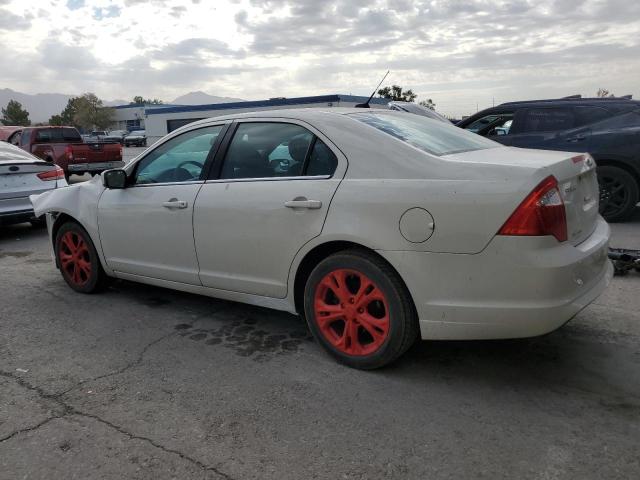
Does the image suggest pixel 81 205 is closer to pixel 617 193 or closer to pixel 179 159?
pixel 179 159

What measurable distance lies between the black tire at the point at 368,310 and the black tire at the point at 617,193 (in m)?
5.53

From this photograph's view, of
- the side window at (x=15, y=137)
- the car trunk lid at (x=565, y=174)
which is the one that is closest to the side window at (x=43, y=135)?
the side window at (x=15, y=137)

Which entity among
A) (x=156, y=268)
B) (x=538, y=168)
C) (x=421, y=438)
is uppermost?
(x=538, y=168)

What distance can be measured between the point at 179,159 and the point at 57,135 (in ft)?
A: 42.1

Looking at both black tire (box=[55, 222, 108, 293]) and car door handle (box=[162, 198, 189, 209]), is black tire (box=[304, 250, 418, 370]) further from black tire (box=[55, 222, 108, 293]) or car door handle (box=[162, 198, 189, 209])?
black tire (box=[55, 222, 108, 293])

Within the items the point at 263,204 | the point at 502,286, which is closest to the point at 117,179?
the point at 263,204

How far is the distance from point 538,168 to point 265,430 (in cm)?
188

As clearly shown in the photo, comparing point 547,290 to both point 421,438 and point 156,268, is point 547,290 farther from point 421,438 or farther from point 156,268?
point 156,268

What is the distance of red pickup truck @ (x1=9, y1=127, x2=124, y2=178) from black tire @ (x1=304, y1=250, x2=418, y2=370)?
12.9 m

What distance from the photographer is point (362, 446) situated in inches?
98.3

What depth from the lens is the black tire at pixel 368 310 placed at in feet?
9.82

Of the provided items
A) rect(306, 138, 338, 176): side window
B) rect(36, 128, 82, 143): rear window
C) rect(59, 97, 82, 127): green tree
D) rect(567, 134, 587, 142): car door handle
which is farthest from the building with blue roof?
rect(59, 97, 82, 127): green tree

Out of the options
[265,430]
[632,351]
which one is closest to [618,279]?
[632,351]

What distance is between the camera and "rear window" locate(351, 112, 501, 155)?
324cm
